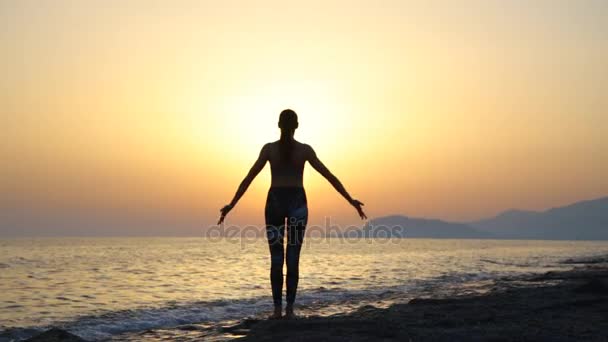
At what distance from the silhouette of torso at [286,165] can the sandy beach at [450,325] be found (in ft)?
5.89

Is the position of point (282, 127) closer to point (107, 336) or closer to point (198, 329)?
point (198, 329)

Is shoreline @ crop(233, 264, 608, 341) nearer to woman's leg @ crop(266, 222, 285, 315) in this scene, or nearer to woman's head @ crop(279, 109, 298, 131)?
woman's leg @ crop(266, 222, 285, 315)

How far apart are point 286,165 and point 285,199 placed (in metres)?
0.46

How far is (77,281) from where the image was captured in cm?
2014

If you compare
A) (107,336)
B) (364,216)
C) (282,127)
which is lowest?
(107,336)

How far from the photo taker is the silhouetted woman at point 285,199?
25.5 feet

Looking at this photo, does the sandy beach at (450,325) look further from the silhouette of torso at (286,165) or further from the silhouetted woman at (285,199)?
the silhouette of torso at (286,165)

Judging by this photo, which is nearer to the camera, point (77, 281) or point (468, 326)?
point (468, 326)

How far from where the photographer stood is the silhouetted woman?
7.79 meters

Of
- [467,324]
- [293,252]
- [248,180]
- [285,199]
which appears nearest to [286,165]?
[285,199]

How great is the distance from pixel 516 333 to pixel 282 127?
3.78 m

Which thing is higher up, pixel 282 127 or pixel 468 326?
pixel 282 127

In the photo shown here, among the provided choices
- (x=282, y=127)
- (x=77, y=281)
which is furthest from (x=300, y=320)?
(x=77, y=281)

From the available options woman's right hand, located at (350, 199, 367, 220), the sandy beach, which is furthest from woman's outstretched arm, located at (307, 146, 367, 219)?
the sandy beach
